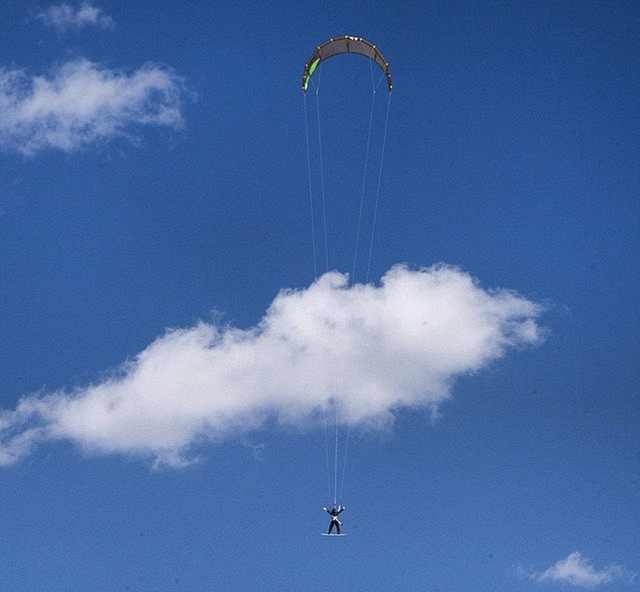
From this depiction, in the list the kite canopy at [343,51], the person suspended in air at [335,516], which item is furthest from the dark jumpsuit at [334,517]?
the kite canopy at [343,51]

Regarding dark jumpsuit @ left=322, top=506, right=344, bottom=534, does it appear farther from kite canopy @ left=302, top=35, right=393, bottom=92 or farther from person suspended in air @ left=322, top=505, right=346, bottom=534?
kite canopy @ left=302, top=35, right=393, bottom=92

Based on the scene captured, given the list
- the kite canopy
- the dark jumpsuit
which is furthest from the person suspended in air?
the kite canopy

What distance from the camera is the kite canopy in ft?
161

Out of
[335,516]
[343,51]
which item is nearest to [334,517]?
[335,516]

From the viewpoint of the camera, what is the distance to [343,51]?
5050 centimetres

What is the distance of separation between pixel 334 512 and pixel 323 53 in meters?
30.2

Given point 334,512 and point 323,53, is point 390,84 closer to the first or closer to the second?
point 323,53

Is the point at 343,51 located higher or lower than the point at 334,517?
higher

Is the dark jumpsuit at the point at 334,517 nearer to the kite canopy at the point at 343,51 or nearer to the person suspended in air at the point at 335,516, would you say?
the person suspended in air at the point at 335,516

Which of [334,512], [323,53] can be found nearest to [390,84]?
[323,53]

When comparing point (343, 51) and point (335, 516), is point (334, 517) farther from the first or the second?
point (343, 51)

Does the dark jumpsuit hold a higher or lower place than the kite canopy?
lower

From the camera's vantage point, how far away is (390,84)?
168 feet

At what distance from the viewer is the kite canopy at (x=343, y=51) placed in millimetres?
49156
